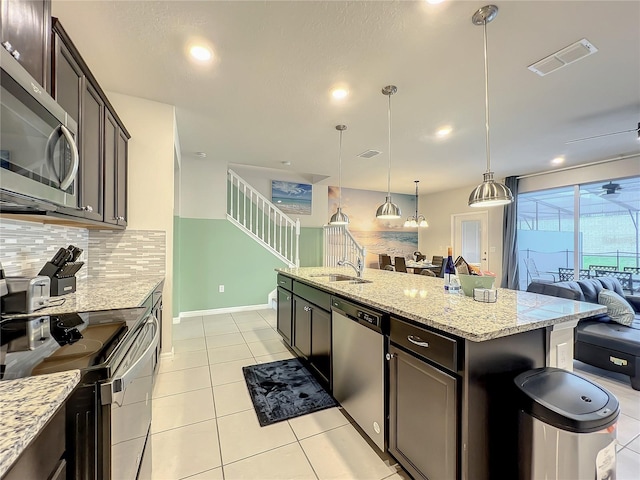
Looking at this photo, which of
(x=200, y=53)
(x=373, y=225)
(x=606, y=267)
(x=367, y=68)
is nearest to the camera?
(x=200, y=53)

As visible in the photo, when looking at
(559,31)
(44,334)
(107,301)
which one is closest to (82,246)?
(107,301)

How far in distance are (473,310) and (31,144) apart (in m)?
2.09

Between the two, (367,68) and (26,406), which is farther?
(367,68)

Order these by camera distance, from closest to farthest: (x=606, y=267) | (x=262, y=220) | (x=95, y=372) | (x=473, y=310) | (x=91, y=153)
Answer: (x=95, y=372) < (x=473, y=310) < (x=91, y=153) < (x=606, y=267) < (x=262, y=220)

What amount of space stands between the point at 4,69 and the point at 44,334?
1002mm

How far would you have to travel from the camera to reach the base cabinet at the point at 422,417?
3.98 ft

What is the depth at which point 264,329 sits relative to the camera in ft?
13.3

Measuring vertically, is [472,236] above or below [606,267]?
above

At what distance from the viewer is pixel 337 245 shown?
251 inches

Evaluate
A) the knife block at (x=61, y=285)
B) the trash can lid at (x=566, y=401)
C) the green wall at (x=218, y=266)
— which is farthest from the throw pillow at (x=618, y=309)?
the knife block at (x=61, y=285)

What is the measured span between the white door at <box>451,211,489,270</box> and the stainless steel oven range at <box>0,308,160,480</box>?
283 inches

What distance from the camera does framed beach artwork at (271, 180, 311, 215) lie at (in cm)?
623

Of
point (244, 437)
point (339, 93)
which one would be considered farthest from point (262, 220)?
point (244, 437)

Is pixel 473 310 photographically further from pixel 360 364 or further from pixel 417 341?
pixel 360 364
